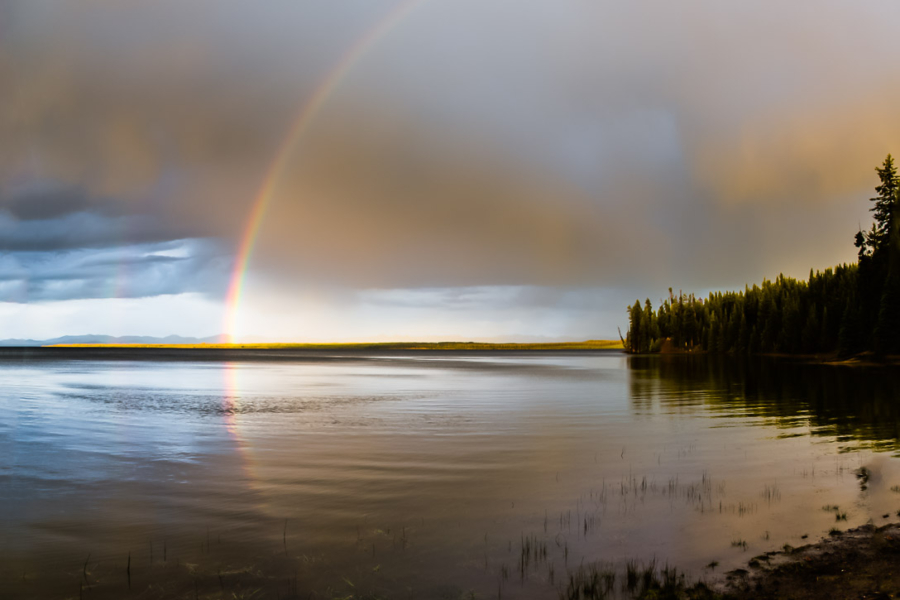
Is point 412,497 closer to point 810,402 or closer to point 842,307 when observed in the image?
point 810,402

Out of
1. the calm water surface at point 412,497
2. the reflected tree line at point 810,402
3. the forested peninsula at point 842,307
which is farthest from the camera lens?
the forested peninsula at point 842,307

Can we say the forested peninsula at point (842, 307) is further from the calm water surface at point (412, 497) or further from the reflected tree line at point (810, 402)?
the calm water surface at point (412, 497)

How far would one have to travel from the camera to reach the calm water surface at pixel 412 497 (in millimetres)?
12836

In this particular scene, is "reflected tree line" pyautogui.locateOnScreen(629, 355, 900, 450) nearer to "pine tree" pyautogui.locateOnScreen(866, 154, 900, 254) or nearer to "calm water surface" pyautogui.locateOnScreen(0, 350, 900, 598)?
"calm water surface" pyautogui.locateOnScreen(0, 350, 900, 598)

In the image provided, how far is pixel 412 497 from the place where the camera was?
19.4 metres

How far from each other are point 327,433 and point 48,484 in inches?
602

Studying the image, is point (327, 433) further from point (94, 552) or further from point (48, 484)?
point (94, 552)

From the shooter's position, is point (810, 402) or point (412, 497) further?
point (810, 402)

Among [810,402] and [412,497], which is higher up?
[412,497]

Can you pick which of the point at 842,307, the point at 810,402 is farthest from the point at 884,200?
the point at 810,402

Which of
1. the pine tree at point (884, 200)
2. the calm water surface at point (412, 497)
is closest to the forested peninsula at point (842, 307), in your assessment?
the pine tree at point (884, 200)

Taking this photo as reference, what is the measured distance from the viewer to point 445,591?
11695 millimetres

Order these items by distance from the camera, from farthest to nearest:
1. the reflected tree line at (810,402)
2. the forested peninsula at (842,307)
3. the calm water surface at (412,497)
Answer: the forested peninsula at (842,307)
the reflected tree line at (810,402)
the calm water surface at (412,497)

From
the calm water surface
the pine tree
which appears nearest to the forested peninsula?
the pine tree
